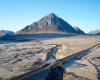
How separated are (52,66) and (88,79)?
2157 mm

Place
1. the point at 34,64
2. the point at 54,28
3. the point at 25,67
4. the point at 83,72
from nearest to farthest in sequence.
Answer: the point at 83,72 → the point at 25,67 → the point at 34,64 → the point at 54,28

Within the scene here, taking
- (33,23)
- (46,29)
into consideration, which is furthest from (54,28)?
(33,23)

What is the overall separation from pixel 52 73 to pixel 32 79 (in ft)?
4.39

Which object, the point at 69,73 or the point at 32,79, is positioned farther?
the point at 69,73

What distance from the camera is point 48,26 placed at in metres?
87.9

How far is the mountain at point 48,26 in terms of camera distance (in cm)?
8512

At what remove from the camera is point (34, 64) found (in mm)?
12023

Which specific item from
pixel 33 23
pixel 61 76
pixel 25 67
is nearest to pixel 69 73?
pixel 61 76

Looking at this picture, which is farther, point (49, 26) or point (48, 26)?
point (48, 26)

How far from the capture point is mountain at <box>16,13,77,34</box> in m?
85.1

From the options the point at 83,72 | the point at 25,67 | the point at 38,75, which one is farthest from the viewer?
the point at 25,67

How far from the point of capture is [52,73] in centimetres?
980

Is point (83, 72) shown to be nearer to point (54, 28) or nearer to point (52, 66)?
point (52, 66)

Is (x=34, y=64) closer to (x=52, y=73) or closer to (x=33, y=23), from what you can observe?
(x=52, y=73)
